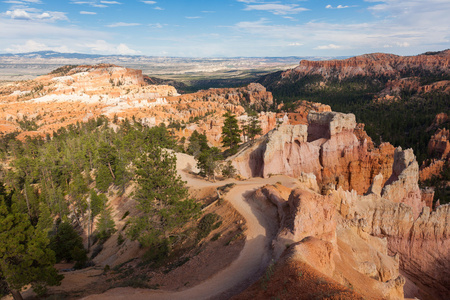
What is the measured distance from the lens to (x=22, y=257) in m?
16.4

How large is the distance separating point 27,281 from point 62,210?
33.2 m

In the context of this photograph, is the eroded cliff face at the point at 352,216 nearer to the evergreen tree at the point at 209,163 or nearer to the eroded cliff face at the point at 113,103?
the evergreen tree at the point at 209,163

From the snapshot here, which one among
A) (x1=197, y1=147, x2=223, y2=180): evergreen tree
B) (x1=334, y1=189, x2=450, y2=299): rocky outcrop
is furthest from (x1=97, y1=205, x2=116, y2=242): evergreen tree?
(x1=334, y1=189, x2=450, y2=299): rocky outcrop

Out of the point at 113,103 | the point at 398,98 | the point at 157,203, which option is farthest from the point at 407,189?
the point at 113,103

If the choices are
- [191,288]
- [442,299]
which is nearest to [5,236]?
[191,288]

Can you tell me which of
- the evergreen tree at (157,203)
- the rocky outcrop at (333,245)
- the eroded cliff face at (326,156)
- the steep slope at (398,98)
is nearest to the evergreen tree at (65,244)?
the evergreen tree at (157,203)

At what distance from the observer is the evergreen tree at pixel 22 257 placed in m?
15.5

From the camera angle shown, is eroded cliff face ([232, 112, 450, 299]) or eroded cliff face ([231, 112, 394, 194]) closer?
eroded cliff face ([232, 112, 450, 299])

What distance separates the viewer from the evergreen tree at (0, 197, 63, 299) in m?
15.5

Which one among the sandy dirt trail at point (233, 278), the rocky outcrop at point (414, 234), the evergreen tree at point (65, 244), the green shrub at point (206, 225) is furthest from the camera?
the evergreen tree at point (65, 244)

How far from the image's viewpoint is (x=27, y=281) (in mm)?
15781

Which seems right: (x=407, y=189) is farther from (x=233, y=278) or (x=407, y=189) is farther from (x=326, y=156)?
(x=233, y=278)

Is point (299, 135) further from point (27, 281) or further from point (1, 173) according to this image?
point (1, 173)

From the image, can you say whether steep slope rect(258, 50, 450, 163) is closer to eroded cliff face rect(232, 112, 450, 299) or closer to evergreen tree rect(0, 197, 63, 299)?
eroded cliff face rect(232, 112, 450, 299)
